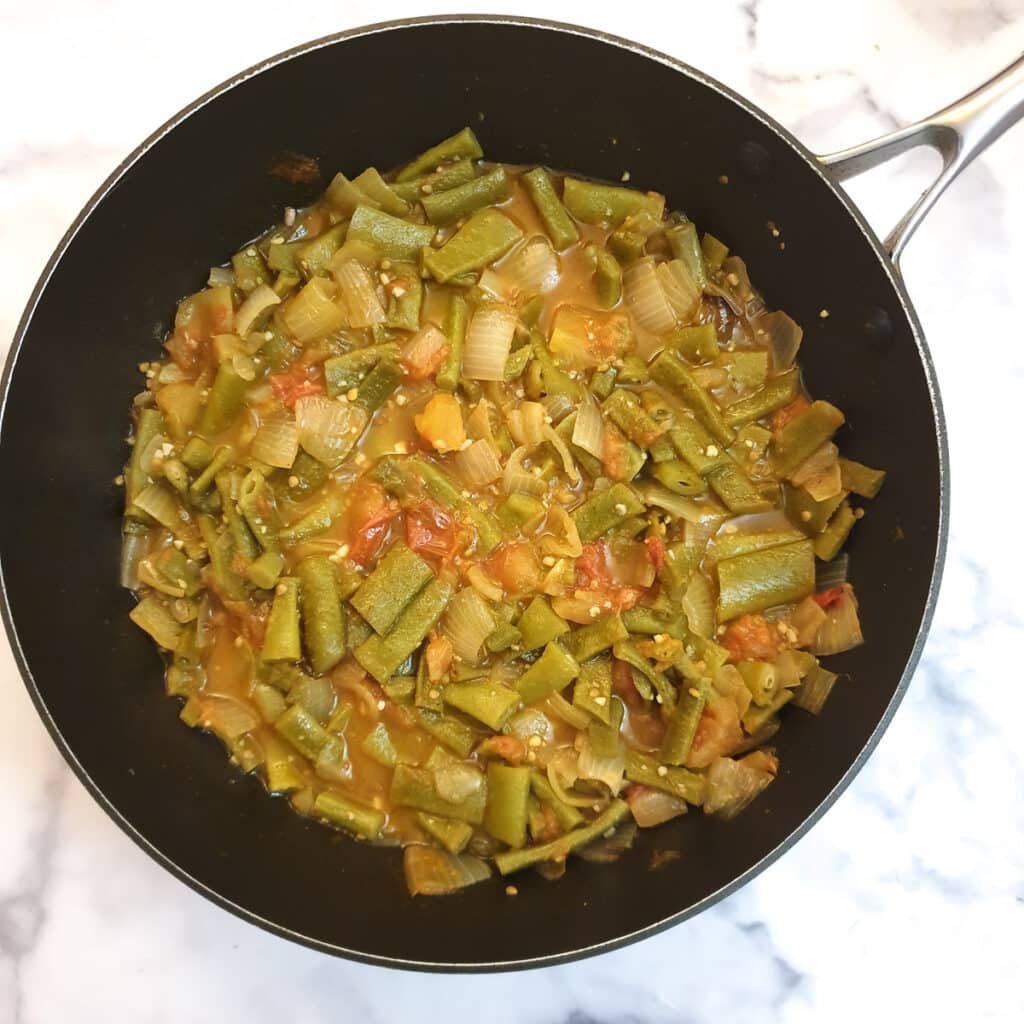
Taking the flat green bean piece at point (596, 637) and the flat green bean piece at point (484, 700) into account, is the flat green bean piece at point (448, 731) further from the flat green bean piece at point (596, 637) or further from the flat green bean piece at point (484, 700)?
the flat green bean piece at point (596, 637)

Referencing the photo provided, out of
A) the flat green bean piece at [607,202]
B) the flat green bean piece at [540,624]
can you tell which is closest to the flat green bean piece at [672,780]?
the flat green bean piece at [540,624]

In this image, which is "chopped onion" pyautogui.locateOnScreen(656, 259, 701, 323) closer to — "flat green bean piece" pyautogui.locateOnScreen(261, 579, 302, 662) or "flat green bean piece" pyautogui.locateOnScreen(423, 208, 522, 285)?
"flat green bean piece" pyautogui.locateOnScreen(423, 208, 522, 285)

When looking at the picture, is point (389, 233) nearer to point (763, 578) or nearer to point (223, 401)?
point (223, 401)

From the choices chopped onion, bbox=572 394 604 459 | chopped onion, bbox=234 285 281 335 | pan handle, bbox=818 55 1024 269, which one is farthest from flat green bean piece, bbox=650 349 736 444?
chopped onion, bbox=234 285 281 335

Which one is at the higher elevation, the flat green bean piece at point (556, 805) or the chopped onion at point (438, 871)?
the flat green bean piece at point (556, 805)

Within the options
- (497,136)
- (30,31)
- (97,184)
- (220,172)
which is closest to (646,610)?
(497,136)
